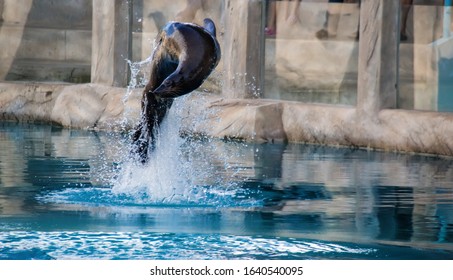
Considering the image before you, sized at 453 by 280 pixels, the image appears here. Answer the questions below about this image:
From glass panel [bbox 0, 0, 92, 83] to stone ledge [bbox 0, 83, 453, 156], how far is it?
0.87 m

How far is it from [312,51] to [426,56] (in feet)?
5.12

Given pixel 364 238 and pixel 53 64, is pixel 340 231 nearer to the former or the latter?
pixel 364 238

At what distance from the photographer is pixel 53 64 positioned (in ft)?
54.9

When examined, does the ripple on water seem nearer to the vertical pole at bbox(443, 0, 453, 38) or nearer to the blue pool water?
the blue pool water

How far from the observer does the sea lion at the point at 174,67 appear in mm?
7480

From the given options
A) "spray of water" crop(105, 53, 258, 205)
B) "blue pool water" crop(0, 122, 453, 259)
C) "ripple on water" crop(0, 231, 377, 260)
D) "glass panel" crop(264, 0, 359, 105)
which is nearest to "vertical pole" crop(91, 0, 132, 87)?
"glass panel" crop(264, 0, 359, 105)

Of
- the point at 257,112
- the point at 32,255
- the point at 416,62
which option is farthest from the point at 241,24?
the point at 32,255

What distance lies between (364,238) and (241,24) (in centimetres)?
748

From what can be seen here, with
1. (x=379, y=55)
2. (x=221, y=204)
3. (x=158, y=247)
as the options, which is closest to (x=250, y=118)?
(x=379, y=55)

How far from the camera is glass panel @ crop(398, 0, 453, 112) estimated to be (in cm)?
1261

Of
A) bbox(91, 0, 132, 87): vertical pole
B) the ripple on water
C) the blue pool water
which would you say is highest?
bbox(91, 0, 132, 87): vertical pole

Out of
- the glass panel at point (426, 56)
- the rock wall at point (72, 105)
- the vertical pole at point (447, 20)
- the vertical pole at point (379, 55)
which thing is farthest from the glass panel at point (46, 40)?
the vertical pole at point (447, 20)

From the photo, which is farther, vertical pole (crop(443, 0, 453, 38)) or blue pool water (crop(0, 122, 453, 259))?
vertical pole (crop(443, 0, 453, 38))

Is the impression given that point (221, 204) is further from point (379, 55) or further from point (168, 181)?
point (379, 55)
